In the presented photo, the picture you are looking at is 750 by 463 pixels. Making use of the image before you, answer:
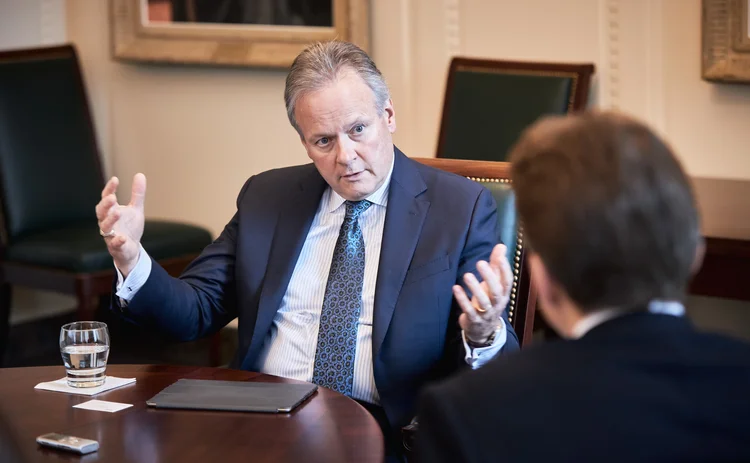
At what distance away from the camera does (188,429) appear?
5.71 ft

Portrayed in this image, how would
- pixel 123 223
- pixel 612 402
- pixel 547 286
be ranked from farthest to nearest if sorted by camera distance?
pixel 123 223 < pixel 547 286 < pixel 612 402

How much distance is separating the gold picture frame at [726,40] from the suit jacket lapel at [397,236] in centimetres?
150

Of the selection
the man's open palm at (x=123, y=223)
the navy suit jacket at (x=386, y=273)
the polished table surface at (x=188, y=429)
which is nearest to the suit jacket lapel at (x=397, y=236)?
the navy suit jacket at (x=386, y=273)

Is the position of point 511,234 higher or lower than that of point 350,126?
lower

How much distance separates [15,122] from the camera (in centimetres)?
465

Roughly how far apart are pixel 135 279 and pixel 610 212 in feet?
4.70

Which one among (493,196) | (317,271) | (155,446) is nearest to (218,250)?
(317,271)

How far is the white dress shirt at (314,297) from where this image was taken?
Result: 2309mm

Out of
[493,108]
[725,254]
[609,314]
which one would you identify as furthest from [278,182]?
[609,314]

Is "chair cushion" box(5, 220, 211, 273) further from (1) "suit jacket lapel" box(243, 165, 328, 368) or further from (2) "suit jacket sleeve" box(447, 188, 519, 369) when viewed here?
(2) "suit jacket sleeve" box(447, 188, 519, 369)

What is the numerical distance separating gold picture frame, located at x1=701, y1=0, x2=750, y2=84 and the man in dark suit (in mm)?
2494

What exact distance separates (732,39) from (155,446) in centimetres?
257

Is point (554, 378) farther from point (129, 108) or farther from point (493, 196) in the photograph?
point (129, 108)

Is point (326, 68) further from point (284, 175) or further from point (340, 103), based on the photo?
point (284, 175)
